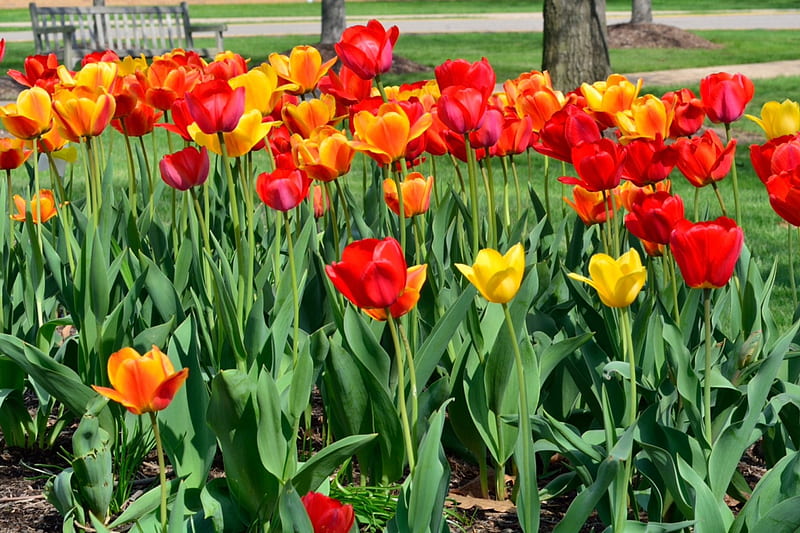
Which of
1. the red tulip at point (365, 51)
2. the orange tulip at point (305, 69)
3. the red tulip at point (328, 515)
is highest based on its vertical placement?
the red tulip at point (365, 51)

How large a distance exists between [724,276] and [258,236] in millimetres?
1847

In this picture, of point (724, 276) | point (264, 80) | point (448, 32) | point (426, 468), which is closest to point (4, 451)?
point (264, 80)

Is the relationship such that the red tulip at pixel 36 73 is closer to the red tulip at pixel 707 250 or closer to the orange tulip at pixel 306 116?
the orange tulip at pixel 306 116

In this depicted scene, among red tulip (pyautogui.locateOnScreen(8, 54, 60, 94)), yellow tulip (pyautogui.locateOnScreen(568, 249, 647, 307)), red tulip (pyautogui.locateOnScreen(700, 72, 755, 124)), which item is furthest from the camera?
red tulip (pyautogui.locateOnScreen(8, 54, 60, 94))

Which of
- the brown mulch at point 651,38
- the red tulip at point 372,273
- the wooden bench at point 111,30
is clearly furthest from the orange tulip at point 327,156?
the brown mulch at point 651,38

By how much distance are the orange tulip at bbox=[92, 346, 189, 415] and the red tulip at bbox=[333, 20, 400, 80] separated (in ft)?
3.88

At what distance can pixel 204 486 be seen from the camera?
78.1 inches

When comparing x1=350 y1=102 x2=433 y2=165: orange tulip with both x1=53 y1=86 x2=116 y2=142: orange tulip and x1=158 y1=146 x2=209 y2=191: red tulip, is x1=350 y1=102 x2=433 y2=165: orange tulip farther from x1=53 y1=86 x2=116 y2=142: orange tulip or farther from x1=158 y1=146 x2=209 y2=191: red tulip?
x1=53 y1=86 x2=116 y2=142: orange tulip

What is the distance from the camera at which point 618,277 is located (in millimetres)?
1593

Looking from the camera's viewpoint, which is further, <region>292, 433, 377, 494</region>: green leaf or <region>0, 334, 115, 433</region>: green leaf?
<region>0, 334, 115, 433</region>: green leaf

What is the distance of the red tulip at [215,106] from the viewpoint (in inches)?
78.3

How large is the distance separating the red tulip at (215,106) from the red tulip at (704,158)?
91 cm

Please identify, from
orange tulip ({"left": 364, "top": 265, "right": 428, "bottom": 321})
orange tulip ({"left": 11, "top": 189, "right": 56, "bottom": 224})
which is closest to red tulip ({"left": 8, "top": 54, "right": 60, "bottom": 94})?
orange tulip ({"left": 11, "top": 189, "right": 56, "bottom": 224})

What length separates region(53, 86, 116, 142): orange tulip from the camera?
234 cm
